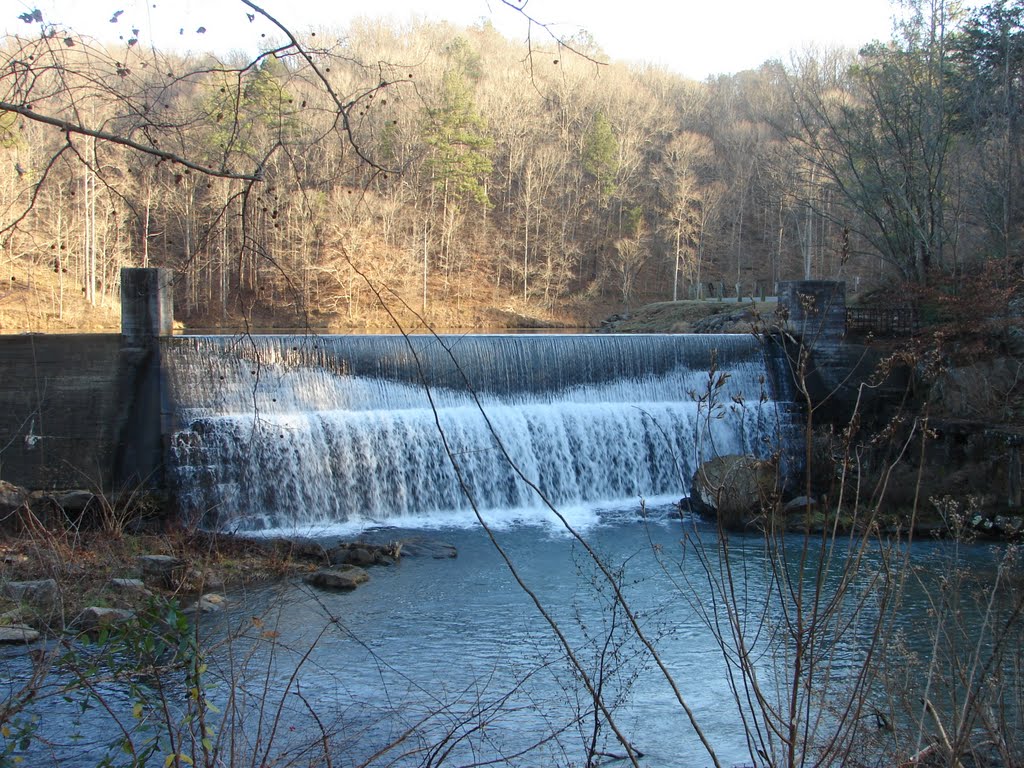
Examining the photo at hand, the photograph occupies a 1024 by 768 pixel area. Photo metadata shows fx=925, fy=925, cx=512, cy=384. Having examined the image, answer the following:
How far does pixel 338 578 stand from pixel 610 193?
35990 mm

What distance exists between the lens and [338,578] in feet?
30.2

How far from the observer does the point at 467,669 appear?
699 cm

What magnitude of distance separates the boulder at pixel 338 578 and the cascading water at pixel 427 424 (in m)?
2.63

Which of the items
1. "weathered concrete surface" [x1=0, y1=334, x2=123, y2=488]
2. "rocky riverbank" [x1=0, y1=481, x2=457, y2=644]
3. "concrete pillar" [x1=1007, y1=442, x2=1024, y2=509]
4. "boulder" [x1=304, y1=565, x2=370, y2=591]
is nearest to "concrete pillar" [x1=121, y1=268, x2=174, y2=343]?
"weathered concrete surface" [x1=0, y1=334, x2=123, y2=488]

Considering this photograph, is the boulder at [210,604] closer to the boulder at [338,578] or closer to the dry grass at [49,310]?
the boulder at [338,578]

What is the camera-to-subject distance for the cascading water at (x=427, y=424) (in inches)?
494

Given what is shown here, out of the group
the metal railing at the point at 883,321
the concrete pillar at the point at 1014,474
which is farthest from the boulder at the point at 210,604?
the metal railing at the point at 883,321

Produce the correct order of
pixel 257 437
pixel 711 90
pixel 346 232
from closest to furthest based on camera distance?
pixel 257 437 → pixel 346 232 → pixel 711 90

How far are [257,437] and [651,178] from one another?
119ft

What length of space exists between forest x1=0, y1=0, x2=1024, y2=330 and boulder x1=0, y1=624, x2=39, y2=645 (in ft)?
29.1

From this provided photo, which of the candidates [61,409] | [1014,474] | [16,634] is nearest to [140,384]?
[61,409]

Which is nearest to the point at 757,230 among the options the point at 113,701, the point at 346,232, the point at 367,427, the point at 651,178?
the point at 651,178

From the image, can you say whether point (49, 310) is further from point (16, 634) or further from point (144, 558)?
point (16, 634)

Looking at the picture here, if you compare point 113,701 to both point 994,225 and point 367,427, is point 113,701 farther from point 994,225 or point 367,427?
point 994,225
